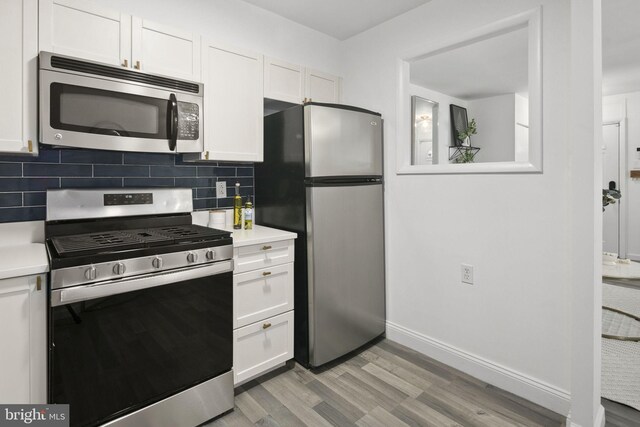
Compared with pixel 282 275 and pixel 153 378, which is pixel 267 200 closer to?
pixel 282 275

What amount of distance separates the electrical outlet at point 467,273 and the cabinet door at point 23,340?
7.35ft

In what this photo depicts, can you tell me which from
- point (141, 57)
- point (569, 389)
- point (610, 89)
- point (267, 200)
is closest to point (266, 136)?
point (267, 200)

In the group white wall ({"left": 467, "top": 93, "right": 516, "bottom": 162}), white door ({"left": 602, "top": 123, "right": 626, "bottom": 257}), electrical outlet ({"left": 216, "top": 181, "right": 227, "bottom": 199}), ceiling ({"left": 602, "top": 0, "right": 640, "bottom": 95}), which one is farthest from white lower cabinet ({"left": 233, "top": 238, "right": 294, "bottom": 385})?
white door ({"left": 602, "top": 123, "right": 626, "bottom": 257})

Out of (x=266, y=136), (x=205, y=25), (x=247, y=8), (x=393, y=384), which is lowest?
(x=393, y=384)

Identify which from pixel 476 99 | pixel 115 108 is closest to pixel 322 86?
pixel 115 108

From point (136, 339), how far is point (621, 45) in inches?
186

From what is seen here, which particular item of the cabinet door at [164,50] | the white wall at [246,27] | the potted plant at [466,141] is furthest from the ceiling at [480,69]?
the cabinet door at [164,50]

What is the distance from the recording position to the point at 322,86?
114 inches

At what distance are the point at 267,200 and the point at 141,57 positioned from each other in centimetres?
117

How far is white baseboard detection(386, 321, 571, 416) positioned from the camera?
6.24 feet

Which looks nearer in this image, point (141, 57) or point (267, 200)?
point (141, 57)

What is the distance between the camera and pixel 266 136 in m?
2.55

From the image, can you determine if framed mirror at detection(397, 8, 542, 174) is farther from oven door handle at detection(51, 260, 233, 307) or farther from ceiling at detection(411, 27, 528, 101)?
oven door handle at detection(51, 260, 233, 307)

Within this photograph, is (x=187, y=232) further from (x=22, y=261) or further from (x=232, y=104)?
(x=232, y=104)
